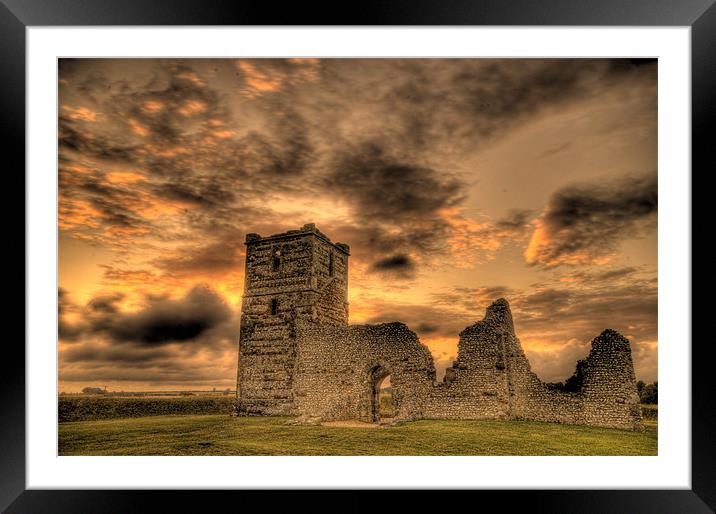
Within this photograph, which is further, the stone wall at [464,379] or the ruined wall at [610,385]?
the stone wall at [464,379]

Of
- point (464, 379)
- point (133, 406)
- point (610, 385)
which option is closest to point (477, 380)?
point (464, 379)

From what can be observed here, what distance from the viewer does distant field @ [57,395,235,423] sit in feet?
59.0

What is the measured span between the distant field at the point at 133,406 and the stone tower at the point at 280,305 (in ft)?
5.56

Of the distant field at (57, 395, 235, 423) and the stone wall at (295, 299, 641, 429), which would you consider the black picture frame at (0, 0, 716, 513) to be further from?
the distant field at (57, 395, 235, 423)

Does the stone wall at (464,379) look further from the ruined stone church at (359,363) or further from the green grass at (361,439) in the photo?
the green grass at (361,439)

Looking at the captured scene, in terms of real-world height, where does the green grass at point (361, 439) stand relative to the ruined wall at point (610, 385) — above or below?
below

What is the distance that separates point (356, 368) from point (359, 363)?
216mm

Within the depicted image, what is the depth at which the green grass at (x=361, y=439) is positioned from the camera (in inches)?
535

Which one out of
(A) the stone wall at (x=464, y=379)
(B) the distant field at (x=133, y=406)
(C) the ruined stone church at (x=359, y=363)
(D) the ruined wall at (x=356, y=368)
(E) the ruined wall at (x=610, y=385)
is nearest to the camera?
(E) the ruined wall at (x=610, y=385)
